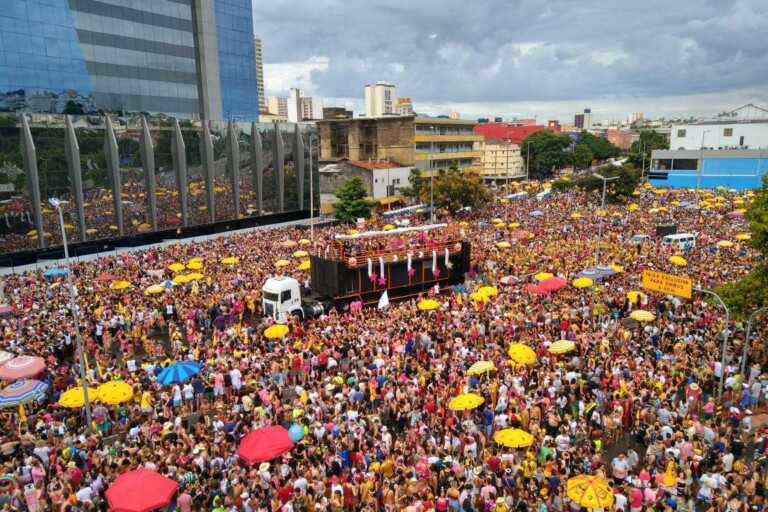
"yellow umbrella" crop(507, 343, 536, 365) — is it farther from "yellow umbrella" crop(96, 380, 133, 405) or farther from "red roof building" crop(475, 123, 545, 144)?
"red roof building" crop(475, 123, 545, 144)

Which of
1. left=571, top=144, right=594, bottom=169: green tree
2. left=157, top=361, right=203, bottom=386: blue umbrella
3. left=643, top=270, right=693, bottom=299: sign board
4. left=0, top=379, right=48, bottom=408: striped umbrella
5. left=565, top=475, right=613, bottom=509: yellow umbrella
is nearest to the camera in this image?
left=565, top=475, right=613, bottom=509: yellow umbrella

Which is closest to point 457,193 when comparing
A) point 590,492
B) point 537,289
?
point 537,289

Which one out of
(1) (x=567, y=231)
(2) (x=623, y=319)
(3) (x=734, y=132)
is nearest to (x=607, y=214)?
(1) (x=567, y=231)

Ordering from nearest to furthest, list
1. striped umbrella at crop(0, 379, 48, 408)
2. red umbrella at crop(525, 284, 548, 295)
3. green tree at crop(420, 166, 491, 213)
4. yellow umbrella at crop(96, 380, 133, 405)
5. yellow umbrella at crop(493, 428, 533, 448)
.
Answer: yellow umbrella at crop(493, 428, 533, 448)
striped umbrella at crop(0, 379, 48, 408)
yellow umbrella at crop(96, 380, 133, 405)
red umbrella at crop(525, 284, 548, 295)
green tree at crop(420, 166, 491, 213)

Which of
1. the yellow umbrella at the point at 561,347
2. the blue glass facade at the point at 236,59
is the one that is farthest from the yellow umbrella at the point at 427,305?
the blue glass facade at the point at 236,59

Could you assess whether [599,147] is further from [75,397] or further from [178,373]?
[75,397]

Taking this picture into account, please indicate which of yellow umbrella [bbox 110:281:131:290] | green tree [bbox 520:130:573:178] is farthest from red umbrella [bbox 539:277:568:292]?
green tree [bbox 520:130:573:178]
